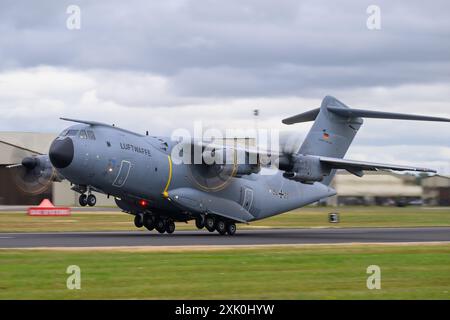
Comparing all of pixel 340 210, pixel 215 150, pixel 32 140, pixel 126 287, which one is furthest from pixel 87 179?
pixel 32 140

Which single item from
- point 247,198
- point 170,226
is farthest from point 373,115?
point 170,226

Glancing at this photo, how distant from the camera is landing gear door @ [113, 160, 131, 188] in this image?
3438cm

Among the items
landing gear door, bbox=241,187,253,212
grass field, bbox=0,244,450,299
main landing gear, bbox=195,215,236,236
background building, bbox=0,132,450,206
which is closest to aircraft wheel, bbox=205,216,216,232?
main landing gear, bbox=195,215,236,236

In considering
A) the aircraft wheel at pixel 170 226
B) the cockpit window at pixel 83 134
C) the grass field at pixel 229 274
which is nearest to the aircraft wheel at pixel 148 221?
the aircraft wheel at pixel 170 226

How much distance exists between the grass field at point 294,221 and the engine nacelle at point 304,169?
12.2 metres

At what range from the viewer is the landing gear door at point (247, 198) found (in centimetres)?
4014

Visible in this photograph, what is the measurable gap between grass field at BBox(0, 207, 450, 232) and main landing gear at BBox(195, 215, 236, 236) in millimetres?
7734

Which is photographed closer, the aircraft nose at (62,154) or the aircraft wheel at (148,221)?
the aircraft nose at (62,154)

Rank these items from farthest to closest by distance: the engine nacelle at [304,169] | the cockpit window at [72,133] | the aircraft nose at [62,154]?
the engine nacelle at [304,169]
the cockpit window at [72,133]
the aircraft nose at [62,154]

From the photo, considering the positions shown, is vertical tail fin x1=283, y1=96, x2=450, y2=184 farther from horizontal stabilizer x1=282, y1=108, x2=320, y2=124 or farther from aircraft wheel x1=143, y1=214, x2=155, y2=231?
aircraft wheel x1=143, y1=214, x2=155, y2=231

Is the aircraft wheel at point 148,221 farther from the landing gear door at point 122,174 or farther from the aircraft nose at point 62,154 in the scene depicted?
the aircraft nose at point 62,154

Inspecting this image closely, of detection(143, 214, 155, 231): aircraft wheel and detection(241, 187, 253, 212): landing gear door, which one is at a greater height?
detection(241, 187, 253, 212): landing gear door

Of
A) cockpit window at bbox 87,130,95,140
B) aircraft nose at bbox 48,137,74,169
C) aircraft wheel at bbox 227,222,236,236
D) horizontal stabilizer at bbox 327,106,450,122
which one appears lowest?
aircraft wheel at bbox 227,222,236,236

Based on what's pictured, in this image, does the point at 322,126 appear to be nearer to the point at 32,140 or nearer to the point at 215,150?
the point at 215,150
